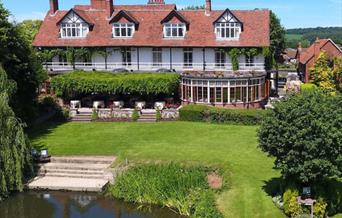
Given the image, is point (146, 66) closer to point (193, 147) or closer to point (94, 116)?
point (94, 116)

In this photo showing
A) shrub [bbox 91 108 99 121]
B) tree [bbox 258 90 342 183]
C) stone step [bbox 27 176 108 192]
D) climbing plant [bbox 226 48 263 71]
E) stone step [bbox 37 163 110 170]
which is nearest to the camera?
tree [bbox 258 90 342 183]

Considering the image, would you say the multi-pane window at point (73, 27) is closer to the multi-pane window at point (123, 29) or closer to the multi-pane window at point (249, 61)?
the multi-pane window at point (123, 29)

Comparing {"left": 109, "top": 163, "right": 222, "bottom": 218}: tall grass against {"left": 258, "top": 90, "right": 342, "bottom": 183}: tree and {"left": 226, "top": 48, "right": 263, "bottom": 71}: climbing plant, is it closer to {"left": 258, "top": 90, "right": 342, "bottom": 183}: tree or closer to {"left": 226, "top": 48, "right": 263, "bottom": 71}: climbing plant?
{"left": 258, "top": 90, "right": 342, "bottom": 183}: tree

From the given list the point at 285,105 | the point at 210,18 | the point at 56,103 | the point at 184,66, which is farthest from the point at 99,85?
the point at 285,105

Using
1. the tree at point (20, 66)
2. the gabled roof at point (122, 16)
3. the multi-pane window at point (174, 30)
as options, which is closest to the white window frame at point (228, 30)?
the multi-pane window at point (174, 30)

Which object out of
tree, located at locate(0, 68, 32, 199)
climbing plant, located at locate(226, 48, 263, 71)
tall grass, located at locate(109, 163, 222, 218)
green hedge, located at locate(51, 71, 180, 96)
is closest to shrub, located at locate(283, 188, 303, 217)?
tall grass, located at locate(109, 163, 222, 218)

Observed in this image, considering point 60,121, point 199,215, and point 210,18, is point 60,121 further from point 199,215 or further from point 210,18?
point 199,215

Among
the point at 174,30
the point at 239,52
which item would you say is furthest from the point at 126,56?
the point at 239,52
